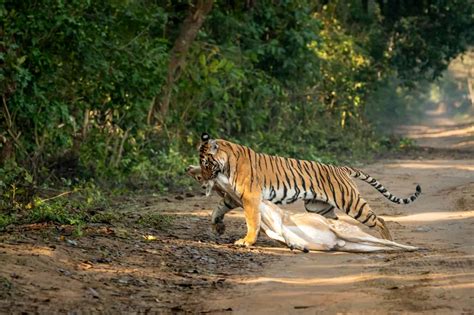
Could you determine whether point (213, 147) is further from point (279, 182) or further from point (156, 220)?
point (156, 220)

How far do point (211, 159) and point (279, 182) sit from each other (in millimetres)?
859

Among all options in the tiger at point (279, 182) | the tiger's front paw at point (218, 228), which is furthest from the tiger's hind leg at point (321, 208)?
the tiger's front paw at point (218, 228)

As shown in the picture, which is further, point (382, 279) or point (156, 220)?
point (156, 220)

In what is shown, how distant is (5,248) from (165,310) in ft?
5.80

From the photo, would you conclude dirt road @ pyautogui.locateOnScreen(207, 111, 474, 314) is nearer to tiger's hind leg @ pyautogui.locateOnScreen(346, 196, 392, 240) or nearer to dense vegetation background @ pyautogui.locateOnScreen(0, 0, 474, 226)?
tiger's hind leg @ pyautogui.locateOnScreen(346, 196, 392, 240)

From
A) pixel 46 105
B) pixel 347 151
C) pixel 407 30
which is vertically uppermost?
pixel 407 30

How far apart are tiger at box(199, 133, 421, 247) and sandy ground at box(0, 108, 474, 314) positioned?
43 centimetres

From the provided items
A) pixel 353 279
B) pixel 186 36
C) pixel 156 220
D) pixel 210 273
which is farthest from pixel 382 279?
pixel 186 36

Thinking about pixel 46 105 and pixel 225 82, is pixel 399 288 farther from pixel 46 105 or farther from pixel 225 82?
pixel 225 82

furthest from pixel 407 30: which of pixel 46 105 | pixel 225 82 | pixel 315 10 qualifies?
pixel 46 105

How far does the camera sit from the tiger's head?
962cm

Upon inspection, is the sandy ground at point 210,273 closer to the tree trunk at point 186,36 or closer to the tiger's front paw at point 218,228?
the tiger's front paw at point 218,228

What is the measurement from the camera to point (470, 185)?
15.5 m

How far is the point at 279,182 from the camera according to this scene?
32.8ft
